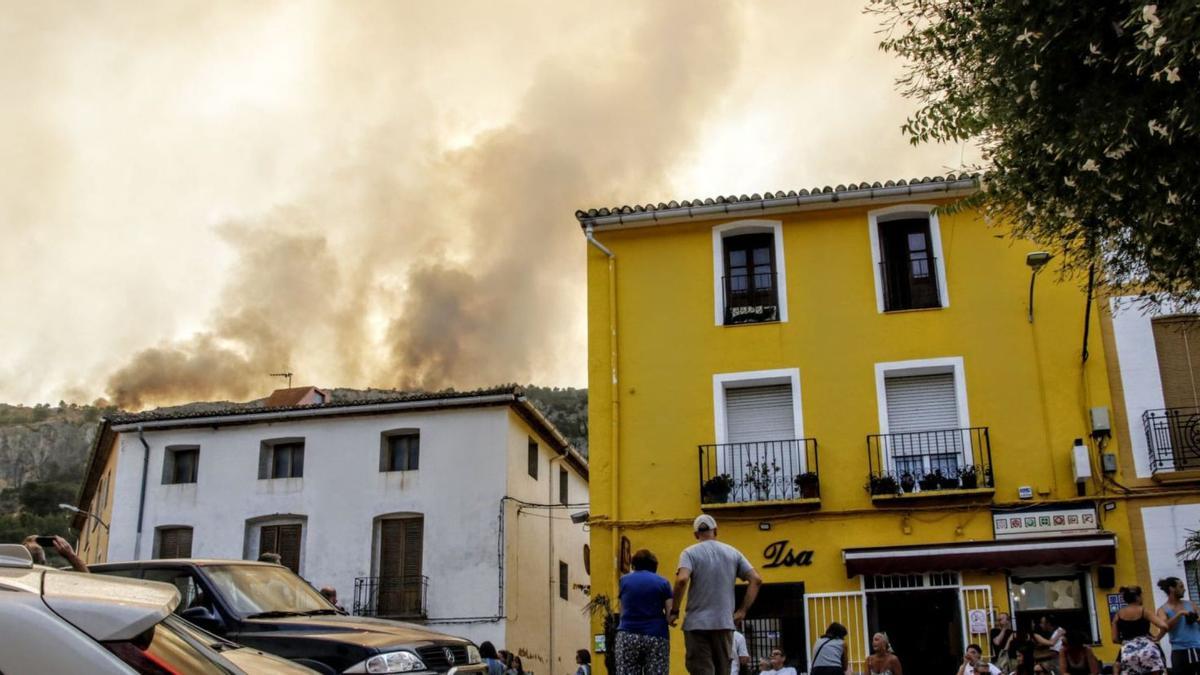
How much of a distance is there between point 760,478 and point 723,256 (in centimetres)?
440

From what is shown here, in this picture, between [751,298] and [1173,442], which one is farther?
[751,298]

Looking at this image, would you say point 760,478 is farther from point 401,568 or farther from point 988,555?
point 401,568

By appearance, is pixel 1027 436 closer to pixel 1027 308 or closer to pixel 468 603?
pixel 1027 308

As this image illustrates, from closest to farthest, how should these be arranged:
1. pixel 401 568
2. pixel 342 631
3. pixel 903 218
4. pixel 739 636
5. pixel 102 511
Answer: pixel 342 631
pixel 739 636
pixel 903 218
pixel 401 568
pixel 102 511

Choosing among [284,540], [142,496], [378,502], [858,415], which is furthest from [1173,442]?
[142,496]

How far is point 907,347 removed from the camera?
64.5 feet

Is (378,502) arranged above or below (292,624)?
above

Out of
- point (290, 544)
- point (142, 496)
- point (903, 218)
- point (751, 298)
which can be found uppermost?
point (903, 218)

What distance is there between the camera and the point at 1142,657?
1124 centimetres

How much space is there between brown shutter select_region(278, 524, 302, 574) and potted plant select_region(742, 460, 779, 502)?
42.4ft

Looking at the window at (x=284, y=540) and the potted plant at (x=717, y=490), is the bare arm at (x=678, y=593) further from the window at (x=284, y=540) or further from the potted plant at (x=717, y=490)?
the window at (x=284, y=540)

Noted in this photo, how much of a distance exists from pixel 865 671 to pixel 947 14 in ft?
36.8

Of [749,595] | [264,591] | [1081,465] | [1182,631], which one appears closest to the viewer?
[749,595]

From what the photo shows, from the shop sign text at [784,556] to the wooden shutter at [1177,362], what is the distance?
21.0ft
